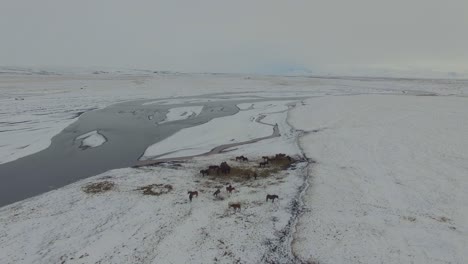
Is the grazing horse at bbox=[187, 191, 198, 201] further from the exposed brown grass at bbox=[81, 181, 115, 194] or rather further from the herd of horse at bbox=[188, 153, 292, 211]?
the exposed brown grass at bbox=[81, 181, 115, 194]

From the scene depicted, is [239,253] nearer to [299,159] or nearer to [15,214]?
[15,214]

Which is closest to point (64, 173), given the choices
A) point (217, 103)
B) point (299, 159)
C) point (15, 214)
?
point (15, 214)

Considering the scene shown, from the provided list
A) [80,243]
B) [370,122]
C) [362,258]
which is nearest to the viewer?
[362,258]

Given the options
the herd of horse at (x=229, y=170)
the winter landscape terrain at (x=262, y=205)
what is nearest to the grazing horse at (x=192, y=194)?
the herd of horse at (x=229, y=170)

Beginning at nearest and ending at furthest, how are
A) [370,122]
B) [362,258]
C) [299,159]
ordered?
[362,258] → [299,159] → [370,122]

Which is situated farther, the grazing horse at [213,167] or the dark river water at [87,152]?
the grazing horse at [213,167]

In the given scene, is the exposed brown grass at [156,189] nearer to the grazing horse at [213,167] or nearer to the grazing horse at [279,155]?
the grazing horse at [213,167]

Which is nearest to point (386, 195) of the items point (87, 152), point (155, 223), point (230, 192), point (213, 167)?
point (230, 192)

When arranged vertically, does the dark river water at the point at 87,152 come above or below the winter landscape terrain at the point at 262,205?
below
